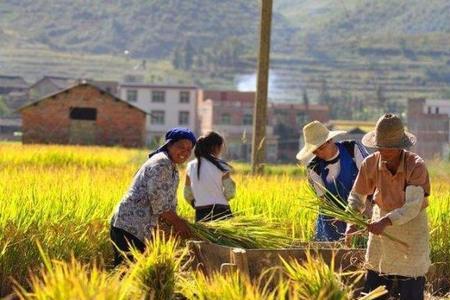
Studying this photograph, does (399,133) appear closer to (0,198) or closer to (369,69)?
(0,198)

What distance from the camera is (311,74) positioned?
180125 mm

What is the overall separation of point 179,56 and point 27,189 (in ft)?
594

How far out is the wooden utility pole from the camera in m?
17.2

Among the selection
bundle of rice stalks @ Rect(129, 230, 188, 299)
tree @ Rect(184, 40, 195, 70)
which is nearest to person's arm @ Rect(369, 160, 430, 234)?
bundle of rice stalks @ Rect(129, 230, 188, 299)

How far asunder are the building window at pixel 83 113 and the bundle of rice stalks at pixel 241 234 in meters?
45.6

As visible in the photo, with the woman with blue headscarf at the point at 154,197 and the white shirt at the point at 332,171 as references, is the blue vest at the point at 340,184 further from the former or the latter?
the woman with blue headscarf at the point at 154,197

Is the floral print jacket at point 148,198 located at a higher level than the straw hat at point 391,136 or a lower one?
lower

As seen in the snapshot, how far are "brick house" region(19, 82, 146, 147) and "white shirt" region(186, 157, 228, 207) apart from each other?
43.5 m

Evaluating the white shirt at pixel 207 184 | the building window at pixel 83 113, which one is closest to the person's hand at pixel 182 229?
the white shirt at pixel 207 184

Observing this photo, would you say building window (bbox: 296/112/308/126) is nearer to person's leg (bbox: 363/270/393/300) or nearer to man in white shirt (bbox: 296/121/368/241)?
man in white shirt (bbox: 296/121/368/241)

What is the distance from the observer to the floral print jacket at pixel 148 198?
654 cm

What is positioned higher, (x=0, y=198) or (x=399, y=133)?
(x=399, y=133)

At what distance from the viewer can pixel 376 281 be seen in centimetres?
602

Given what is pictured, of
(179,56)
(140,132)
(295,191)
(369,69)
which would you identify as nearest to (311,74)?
(369,69)
